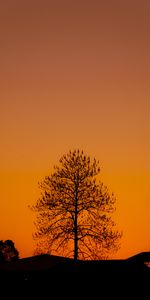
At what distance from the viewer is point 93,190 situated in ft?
153

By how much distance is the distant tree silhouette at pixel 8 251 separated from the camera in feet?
239

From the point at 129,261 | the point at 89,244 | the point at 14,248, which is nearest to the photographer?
the point at 129,261

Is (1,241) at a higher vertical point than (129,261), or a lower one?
higher

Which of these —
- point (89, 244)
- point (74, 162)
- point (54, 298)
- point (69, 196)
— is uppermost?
point (74, 162)

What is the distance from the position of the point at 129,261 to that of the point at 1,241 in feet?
186

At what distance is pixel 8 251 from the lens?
73.9 metres

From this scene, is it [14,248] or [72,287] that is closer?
[72,287]

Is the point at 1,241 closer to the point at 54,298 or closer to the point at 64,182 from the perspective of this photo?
the point at 64,182

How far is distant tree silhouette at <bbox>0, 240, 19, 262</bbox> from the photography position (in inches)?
2866

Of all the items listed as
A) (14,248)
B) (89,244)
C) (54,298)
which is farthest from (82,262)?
(14,248)

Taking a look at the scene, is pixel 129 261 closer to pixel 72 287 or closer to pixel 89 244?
pixel 72 287

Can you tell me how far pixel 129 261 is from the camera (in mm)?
19953

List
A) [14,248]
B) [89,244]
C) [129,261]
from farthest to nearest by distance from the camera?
[14,248]
[89,244]
[129,261]

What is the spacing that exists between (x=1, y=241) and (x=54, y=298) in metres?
54.4
